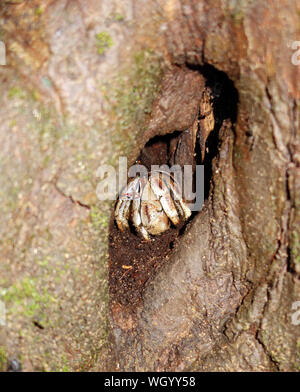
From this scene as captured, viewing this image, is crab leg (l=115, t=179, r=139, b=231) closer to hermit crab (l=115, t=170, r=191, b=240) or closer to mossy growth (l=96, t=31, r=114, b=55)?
hermit crab (l=115, t=170, r=191, b=240)

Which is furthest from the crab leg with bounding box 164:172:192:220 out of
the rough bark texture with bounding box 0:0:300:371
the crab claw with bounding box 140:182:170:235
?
the rough bark texture with bounding box 0:0:300:371

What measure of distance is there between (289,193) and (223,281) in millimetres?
663

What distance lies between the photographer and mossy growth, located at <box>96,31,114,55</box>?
1.75 meters

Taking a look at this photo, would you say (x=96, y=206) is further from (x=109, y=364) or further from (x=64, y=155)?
(x=109, y=364)

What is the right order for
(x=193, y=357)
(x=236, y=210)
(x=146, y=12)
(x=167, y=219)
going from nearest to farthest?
(x=146, y=12) < (x=236, y=210) < (x=193, y=357) < (x=167, y=219)

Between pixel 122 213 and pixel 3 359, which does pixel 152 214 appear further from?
pixel 3 359

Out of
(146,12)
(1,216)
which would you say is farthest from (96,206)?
(146,12)

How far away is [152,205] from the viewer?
2.94 metres

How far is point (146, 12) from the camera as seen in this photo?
5.82 feet

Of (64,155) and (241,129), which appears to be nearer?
(64,155)

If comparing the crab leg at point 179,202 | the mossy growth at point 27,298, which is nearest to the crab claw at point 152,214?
the crab leg at point 179,202

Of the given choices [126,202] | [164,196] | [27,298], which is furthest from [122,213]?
[27,298]

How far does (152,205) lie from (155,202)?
0.11 ft

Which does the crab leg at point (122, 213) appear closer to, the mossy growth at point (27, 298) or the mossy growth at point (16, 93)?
the mossy growth at point (27, 298)
